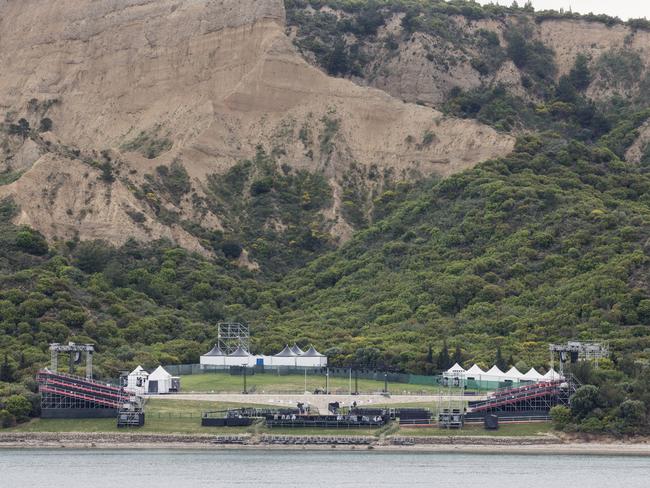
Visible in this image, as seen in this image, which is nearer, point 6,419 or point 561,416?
point 561,416

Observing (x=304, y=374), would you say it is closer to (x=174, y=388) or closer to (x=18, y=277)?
(x=174, y=388)

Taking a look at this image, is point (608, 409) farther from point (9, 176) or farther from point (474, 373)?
point (9, 176)

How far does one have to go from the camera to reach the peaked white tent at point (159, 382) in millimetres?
128375

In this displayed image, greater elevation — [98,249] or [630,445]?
[98,249]

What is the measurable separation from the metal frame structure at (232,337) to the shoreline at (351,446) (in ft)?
91.6

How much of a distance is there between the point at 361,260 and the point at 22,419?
57.2m

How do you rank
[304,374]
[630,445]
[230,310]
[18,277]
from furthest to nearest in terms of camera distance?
[230,310] → [18,277] → [304,374] → [630,445]

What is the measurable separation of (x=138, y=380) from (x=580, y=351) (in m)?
31.9

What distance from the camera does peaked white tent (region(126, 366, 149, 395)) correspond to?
12675cm

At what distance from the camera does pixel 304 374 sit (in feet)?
457

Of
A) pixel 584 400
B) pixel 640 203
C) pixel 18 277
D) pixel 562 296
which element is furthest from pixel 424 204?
pixel 584 400

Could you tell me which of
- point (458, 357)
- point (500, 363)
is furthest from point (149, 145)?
point (500, 363)

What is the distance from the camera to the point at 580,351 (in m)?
123

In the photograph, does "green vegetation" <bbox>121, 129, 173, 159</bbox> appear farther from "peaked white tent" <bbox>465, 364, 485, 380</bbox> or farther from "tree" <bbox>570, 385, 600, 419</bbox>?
"tree" <bbox>570, 385, 600, 419</bbox>
